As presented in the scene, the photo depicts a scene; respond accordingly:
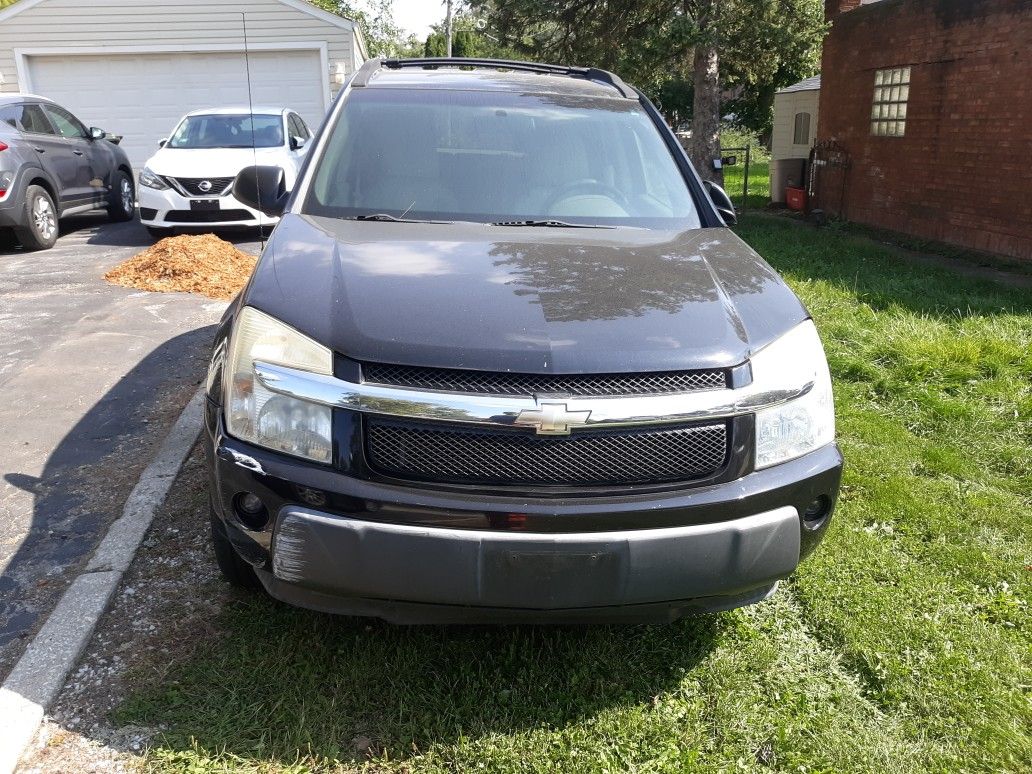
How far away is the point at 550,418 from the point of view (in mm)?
2119

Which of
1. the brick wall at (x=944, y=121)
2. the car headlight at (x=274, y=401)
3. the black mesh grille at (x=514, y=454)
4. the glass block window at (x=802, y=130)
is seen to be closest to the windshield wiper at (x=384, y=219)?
the car headlight at (x=274, y=401)

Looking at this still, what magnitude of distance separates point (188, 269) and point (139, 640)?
18.8 feet

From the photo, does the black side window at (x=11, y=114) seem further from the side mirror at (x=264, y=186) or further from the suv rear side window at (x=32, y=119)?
the side mirror at (x=264, y=186)

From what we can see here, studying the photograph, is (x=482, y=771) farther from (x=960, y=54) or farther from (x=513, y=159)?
(x=960, y=54)

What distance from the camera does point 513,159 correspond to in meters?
3.52

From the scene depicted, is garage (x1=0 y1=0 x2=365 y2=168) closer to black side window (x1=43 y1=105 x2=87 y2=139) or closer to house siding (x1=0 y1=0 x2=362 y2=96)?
house siding (x1=0 y1=0 x2=362 y2=96)

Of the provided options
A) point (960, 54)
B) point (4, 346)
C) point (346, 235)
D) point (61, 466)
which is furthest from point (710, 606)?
point (960, 54)

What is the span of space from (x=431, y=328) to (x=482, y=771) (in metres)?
1.16

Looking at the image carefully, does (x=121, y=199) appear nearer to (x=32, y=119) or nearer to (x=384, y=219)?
(x=32, y=119)

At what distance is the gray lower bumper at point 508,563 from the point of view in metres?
2.11

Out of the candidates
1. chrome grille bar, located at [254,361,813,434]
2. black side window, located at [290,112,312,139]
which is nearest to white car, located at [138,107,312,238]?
black side window, located at [290,112,312,139]

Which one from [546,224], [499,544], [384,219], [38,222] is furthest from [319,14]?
[499,544]

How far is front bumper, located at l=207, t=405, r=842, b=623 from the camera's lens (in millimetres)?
2119

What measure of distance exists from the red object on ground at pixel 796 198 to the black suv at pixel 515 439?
13.2m
